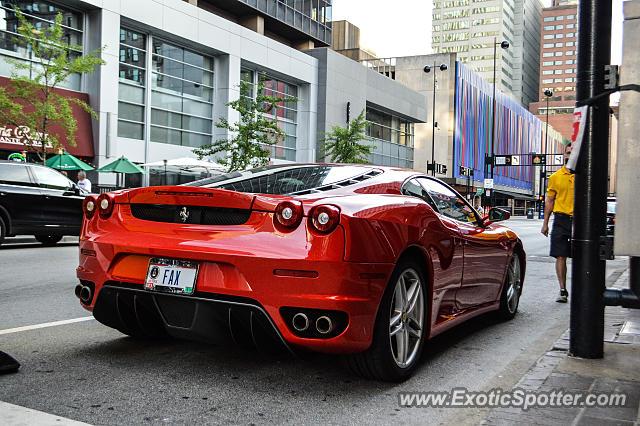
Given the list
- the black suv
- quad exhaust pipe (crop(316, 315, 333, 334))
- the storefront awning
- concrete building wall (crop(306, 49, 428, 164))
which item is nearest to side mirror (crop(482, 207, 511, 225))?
quad exhaust pipe (crop(316, 315, 333, 334))

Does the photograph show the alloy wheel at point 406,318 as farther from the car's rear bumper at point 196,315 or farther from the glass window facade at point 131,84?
the glass window facade at point 131,84

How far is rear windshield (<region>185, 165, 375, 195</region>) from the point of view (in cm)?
400

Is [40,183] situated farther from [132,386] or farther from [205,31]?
[205,31]

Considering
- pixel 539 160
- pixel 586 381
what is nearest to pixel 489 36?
pixel 539 160

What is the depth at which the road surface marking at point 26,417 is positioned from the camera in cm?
288

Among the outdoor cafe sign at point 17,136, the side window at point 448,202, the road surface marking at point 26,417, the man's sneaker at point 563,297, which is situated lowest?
the man's sneaker at point 563,297

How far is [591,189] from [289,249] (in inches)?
87.0

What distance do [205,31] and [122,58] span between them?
5245mm

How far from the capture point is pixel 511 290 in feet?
20.2

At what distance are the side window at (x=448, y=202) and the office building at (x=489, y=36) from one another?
5845 inches

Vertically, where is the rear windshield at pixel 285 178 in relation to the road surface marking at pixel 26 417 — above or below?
above

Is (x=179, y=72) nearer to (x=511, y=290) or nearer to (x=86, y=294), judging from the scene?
(x=511, y=290)

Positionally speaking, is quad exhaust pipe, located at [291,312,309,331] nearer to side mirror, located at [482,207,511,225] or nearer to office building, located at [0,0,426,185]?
side mirror, located at [482,207,511,225]
